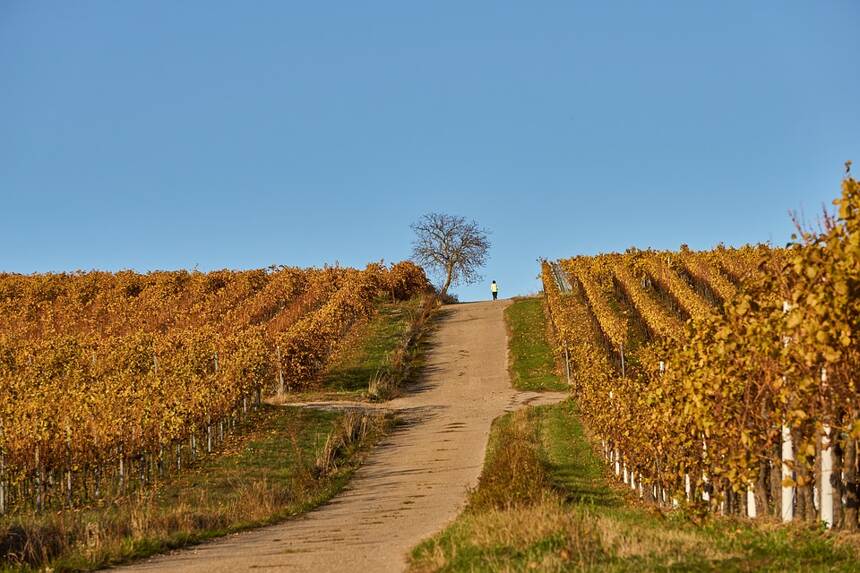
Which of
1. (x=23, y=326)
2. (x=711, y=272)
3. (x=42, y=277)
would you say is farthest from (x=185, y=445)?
(x=42, y=277)

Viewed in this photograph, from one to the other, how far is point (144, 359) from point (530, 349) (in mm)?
15938

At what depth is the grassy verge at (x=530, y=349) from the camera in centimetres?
3559

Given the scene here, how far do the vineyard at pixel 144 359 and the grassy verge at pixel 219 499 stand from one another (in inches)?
44.3

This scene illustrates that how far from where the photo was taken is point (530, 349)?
41.7 metres

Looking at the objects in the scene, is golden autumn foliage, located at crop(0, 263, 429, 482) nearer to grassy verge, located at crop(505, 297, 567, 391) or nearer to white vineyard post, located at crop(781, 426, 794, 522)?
grassy verge, located at crop(505, 297, 567, 391)

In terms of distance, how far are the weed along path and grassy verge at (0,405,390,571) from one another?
0.49 meters

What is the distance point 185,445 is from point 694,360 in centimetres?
1747

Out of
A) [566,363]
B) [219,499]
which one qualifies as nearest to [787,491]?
[219,499]

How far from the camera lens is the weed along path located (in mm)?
12352

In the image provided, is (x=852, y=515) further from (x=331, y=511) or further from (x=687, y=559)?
(x=331, y=511)

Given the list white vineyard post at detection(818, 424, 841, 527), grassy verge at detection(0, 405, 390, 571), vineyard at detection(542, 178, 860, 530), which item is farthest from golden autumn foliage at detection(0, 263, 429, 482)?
white vineyard post at detection(818, 424, 841, 527)

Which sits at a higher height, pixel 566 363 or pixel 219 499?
pixel 566 363

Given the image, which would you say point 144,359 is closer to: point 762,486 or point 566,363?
point 566,363

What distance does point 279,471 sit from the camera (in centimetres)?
2339
